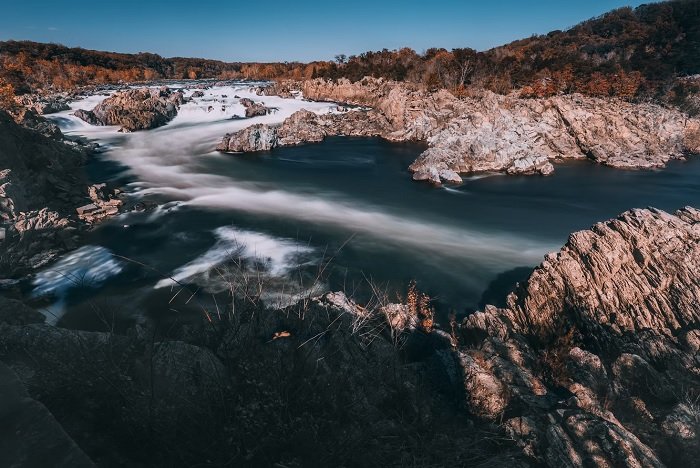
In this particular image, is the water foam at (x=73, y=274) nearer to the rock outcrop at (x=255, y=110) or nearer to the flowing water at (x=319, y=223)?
the flowing water at (x=319, y=223)

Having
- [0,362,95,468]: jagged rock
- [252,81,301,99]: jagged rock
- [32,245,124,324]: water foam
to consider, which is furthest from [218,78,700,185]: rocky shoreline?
[0,362,95,468]: jagged rock

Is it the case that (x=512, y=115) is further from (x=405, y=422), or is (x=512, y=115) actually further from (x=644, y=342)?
(x=405, y=422)

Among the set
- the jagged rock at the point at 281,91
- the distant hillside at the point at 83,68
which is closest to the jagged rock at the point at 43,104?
the distant hillside at the point at 83,68

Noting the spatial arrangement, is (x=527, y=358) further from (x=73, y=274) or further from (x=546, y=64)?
(x=546, y=64)

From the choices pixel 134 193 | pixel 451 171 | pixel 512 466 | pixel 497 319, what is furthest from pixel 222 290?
pixel 451 171

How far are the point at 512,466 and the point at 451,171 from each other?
24109 millimetres

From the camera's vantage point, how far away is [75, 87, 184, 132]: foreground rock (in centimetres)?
3841

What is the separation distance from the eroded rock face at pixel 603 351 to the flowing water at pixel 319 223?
303 cm

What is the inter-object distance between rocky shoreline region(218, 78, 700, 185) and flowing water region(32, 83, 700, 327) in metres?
1.79

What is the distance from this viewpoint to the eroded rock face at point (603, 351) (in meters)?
4.40

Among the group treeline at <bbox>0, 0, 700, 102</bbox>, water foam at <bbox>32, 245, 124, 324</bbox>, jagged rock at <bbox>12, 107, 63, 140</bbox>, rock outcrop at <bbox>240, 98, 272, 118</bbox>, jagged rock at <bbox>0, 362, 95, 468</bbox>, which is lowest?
water foam at <bbox>32, 245, 124, 324</bbox>

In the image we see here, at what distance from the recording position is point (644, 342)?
7.29 metres

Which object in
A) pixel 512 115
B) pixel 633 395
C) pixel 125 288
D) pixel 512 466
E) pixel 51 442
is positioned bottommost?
pixel 125 288

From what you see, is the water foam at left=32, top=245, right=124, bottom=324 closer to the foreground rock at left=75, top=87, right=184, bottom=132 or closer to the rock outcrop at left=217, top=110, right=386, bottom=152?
the rock outcrop at left=217, top=110, right=386, bottom=152
